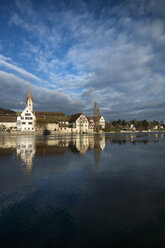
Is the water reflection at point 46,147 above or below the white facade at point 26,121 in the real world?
below

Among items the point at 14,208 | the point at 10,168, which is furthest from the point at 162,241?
the point at 10,168

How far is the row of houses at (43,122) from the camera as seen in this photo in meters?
79.4

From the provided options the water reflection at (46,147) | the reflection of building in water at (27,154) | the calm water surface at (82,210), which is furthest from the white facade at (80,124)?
the calm water surface at (82,210)

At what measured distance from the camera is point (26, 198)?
6418 millimetres

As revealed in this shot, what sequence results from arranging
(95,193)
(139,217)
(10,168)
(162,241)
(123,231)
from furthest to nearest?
(10,168) < (95,193) < (139,217) < (123,231) < (162,241)

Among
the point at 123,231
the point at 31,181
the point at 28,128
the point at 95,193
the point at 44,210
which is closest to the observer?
the point at 123,231

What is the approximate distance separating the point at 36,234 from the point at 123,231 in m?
2.30

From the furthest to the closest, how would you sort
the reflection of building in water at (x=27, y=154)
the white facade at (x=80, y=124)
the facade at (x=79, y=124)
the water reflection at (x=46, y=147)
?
1. the white facade at (x=80, y=124)
2. the facade at (x=79, y=124)
3. the water reflection at (x=46, y=147)
4. the reflection of building in water at (x=27, y=154)

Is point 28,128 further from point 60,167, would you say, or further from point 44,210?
point 44,210

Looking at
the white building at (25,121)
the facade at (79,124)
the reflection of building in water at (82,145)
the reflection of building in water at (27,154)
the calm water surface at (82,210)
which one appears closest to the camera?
the calm water surface at (82,210)

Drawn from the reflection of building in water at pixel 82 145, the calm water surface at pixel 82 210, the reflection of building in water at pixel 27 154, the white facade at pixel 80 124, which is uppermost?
the white facade at pixel 80 124

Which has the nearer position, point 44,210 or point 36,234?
point 36,234

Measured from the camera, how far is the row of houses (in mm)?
79375

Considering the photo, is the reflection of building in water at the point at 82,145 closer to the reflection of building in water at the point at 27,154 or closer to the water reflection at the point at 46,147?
the water reflection at the point at 46,147
